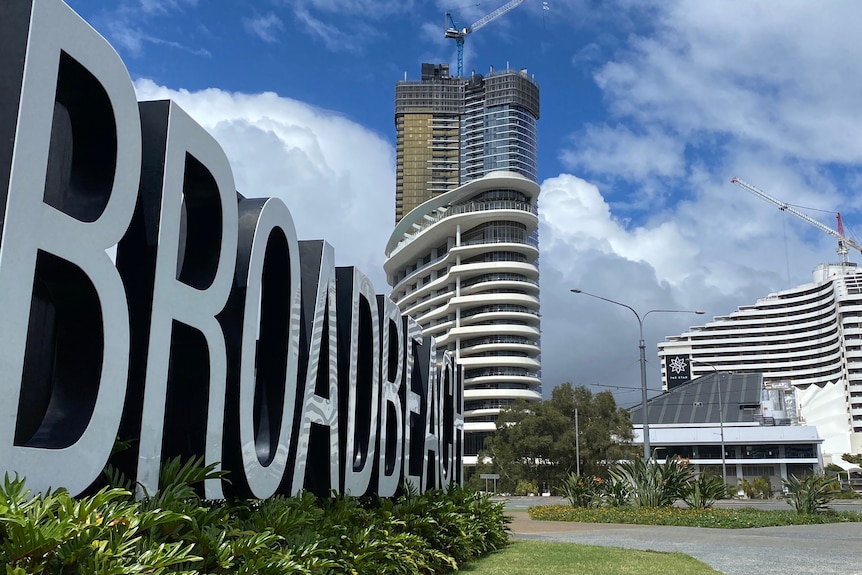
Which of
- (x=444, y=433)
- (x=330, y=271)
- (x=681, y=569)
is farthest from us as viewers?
(x=444, y=433)

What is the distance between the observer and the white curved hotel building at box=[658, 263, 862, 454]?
462 feet

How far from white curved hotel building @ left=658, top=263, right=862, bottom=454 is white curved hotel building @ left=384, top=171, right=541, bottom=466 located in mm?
55898

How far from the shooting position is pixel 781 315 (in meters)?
176

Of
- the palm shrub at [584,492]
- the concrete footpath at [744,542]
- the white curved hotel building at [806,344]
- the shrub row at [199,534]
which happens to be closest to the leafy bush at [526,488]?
the palm shrub at [584,492]

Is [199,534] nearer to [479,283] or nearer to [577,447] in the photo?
[577,447]

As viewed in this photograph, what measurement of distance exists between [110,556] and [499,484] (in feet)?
240

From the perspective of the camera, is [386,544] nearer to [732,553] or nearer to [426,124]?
[732,553]

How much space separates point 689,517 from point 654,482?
11.1 ft

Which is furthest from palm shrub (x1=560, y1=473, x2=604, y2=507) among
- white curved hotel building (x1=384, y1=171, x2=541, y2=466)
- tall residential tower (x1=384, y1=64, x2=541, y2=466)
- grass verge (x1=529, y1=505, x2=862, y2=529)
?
white curved hotel building (x1=384, y1=171, x2=541, y2=466)

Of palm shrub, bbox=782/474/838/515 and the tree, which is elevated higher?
the tree

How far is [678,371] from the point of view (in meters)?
97.1

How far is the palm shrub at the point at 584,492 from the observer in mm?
32562

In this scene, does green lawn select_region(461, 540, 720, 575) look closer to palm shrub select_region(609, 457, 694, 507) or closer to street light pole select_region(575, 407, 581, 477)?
palm shrub select_region(609, 457, 694, 507)

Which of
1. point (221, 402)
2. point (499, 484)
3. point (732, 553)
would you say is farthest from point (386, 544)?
point (499, 484)
